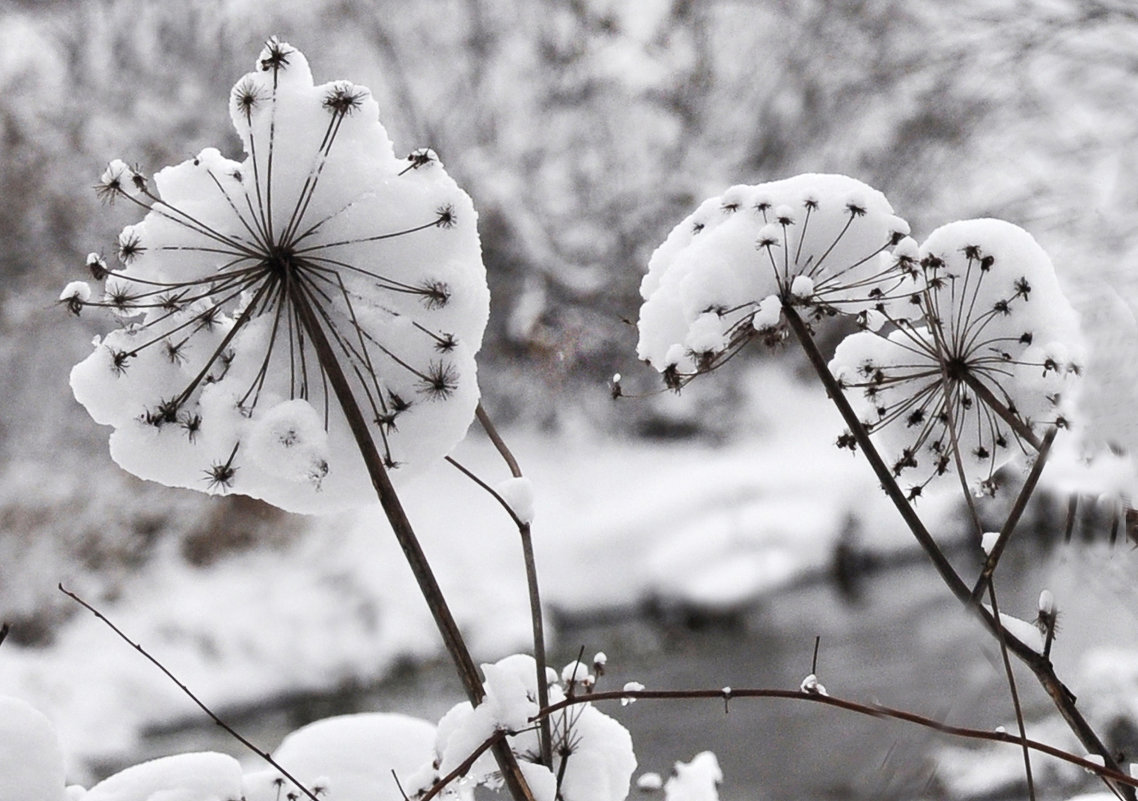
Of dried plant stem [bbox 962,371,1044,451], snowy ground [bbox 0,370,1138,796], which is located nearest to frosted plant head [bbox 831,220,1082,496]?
dried plant stem [bbox 962,371,1044,451]

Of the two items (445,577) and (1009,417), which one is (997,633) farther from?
(445,577)

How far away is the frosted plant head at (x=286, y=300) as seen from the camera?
57cm

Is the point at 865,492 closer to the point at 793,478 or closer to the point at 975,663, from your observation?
the point at 793,478

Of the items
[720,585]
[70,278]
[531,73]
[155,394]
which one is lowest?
[155,394]

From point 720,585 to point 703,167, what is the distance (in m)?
2.96

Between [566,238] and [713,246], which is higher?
[566,238]

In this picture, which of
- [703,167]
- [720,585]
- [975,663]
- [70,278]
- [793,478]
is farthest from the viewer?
[703,167]

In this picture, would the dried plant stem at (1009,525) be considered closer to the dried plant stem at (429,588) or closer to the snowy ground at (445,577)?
the dried plant stem at (429,588)

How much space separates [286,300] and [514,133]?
21.1ft

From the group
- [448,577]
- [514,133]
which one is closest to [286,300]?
[448,577]

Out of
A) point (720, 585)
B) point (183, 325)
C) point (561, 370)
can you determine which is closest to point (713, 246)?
point (183, 325)

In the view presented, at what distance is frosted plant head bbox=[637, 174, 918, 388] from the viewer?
60 cm

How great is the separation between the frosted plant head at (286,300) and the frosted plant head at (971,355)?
0.25 metres

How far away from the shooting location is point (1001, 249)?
63 centimetres
